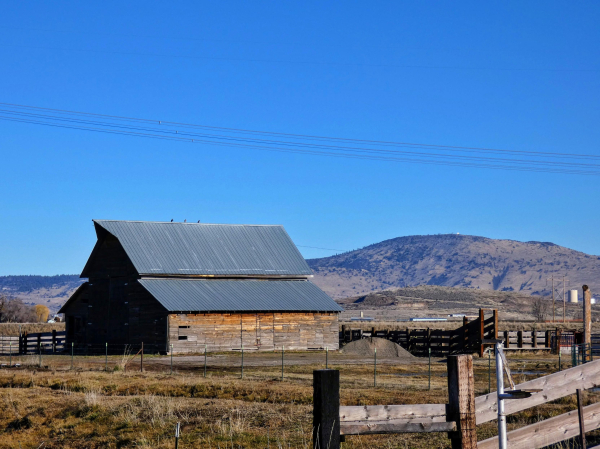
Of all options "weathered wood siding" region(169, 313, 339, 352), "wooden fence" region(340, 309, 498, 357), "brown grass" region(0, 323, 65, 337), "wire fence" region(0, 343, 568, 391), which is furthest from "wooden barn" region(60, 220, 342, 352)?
"brown grass" region(0, 323, 65, 337)

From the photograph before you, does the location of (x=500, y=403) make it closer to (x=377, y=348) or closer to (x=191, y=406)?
(x=191, y=406)

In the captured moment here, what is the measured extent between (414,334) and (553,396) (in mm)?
41394

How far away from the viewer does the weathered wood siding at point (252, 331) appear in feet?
150

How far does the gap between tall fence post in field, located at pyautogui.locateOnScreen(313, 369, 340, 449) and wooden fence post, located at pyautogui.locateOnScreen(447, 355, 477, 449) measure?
1.24 m

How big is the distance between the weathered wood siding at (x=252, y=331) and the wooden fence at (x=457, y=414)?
125 feet

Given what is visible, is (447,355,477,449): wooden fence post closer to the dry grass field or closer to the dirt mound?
the dry grass field

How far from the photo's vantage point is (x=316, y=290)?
5272 cm

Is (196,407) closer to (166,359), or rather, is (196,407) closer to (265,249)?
(166,359)

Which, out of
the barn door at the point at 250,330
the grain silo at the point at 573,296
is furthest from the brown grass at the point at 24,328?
the grain silo at the point at 573,296

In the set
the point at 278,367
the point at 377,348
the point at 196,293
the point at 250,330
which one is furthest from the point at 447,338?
the point at 278,367

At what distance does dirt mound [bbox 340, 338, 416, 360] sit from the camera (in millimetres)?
46156

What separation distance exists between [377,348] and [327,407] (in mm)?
39607

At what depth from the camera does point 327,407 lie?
25.2ft

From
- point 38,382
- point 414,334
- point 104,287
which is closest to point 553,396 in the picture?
point 38,382
